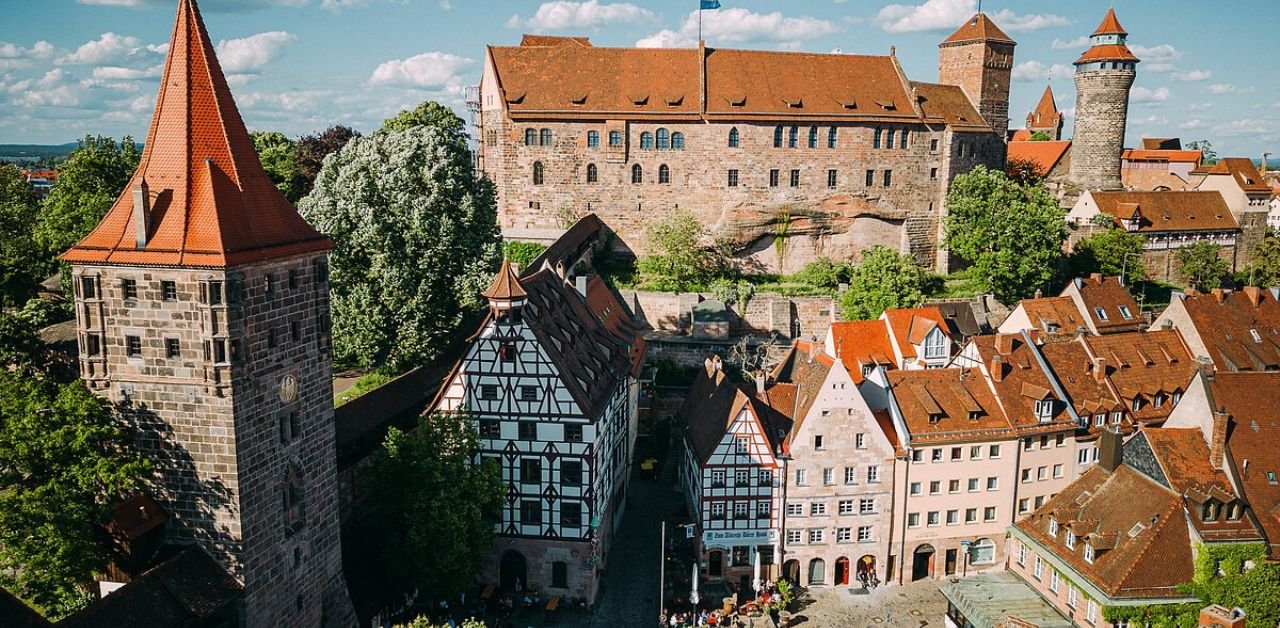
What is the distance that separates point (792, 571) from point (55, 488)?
962 inches

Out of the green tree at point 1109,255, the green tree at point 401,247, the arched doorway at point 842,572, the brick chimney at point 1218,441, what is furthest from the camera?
the green tree at point 1109,255

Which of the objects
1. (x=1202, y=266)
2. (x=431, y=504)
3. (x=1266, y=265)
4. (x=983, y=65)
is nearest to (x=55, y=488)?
(x=431, y=504)

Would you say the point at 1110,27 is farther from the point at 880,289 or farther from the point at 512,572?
the point at 512,572

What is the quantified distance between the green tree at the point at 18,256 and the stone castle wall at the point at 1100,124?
66.8 metres

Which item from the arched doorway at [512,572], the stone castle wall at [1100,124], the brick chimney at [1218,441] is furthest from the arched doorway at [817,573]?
the stone castle wall at [1100,124]

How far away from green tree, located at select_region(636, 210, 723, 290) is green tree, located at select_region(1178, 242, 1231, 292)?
33.0 metres

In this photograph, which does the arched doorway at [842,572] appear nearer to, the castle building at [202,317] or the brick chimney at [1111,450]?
the brick chimney at [1111,450]

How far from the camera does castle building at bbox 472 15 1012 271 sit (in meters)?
57.1

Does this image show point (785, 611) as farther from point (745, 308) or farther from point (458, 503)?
point (745, 308)

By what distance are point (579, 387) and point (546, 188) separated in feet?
92.8

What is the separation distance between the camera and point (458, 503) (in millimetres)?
29578

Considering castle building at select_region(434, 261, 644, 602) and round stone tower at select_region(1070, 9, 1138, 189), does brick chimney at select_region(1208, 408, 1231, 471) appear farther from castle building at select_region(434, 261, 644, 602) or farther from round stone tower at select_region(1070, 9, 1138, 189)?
round stone tower at select_region(1070, 9, 1138, 189)

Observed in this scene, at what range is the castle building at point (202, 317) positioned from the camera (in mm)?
21594

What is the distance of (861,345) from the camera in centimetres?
4478
